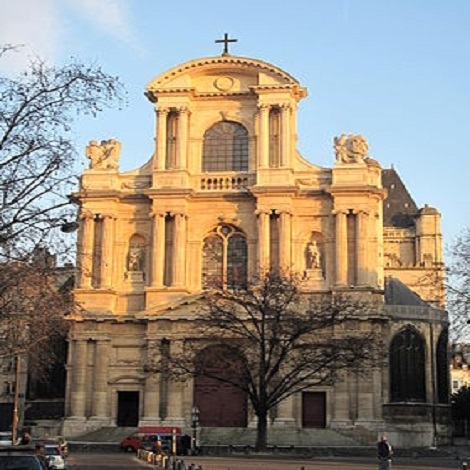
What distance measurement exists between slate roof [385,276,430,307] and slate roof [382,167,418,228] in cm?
2617

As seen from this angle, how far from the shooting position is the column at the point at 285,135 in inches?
2045

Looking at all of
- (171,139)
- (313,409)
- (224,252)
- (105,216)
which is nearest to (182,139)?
(171,139)

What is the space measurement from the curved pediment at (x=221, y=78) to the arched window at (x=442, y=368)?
1641 cm

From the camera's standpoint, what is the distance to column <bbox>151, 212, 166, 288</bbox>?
167 feet

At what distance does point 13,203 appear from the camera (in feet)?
70.3

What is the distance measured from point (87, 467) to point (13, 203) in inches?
508

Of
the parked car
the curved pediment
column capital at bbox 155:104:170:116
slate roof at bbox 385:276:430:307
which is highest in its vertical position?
the curved pediment

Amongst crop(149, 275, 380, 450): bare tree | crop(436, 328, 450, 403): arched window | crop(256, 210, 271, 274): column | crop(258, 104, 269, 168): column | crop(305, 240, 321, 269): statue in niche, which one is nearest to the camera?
crop(149, 275, 380, 450): bare tree

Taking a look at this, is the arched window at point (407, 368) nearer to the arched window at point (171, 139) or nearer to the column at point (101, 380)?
the column at point (101, 380)

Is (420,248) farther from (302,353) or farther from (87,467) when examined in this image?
(87,467)

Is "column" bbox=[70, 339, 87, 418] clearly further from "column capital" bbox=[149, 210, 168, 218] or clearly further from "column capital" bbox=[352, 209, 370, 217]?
"column capital" bbox=[352, 209, 370, 217]

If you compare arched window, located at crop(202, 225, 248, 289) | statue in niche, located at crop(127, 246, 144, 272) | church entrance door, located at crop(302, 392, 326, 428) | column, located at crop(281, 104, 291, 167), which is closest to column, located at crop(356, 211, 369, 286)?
column, located at crop(281, 104, 291, 167)

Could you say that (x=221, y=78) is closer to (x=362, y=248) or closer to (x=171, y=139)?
(x=171, y=139)

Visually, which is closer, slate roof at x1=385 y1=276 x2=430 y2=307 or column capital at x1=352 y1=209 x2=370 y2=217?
column capital at x1=352 y1=209 x2=370 y2=217
